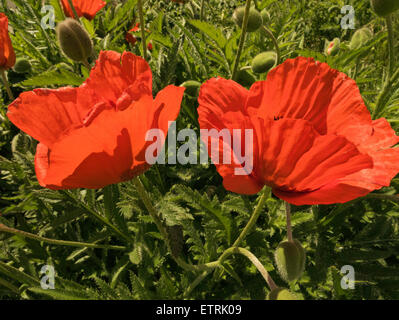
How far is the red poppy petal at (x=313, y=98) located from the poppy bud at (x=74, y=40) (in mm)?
566

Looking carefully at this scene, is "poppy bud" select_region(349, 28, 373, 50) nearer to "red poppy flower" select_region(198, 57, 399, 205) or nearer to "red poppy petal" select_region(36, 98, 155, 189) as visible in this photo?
"red poppy flower" select_region(198, 57, 399, 205)

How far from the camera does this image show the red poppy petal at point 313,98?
502 millimetres

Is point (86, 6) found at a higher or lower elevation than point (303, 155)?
Answer: higher

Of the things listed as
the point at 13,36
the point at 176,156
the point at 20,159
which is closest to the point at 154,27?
the point at 176,156

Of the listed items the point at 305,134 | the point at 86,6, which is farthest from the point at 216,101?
the point at 86,6

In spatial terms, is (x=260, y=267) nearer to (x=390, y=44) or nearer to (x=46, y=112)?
(x=46, y=112)

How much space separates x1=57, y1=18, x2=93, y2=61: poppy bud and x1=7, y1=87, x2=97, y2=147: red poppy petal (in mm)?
397

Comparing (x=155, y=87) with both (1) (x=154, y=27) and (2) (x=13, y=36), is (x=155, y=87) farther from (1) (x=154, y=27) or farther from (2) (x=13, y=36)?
(2) (x=13, y=36)

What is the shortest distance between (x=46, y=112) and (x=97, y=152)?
11 cm

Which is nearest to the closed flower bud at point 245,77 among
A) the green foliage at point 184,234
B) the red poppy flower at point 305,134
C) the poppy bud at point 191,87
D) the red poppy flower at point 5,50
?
the green foliage at point 184,234

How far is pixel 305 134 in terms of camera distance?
44 cm

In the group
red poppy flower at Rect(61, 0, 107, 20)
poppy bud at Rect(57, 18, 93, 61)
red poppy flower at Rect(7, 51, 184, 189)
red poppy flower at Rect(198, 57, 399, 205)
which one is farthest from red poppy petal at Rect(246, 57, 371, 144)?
red poppy flower at Rect(61, 0, 107, 20)

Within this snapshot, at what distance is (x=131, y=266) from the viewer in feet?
3.32

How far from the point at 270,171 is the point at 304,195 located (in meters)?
0.06
